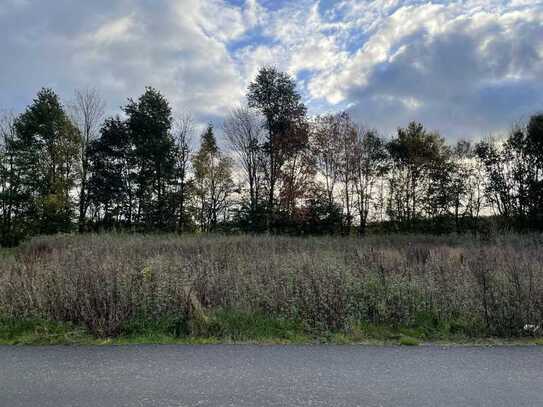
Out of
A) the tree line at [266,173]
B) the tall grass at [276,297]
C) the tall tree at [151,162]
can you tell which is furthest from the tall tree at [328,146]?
the tall grass at [276,297]

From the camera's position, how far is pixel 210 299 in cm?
661

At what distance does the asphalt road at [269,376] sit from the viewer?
3.27 m

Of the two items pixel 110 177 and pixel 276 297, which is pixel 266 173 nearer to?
pixel 110 177

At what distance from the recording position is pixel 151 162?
115 ft

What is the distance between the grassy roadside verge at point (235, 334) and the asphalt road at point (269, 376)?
29 centimetres

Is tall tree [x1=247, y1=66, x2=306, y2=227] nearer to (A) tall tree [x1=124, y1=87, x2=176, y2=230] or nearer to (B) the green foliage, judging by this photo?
(A) tall tree [x1=124, y1=87, x2=176, y2=230]

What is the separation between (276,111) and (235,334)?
31161mm

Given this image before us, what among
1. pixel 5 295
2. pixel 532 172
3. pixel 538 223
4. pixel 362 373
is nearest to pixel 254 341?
pixel 362 373

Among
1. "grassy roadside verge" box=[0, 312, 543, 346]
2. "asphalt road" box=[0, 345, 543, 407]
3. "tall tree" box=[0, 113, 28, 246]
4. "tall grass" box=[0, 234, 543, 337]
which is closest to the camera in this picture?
"asphalt road" box=[0, 345, 543, 407]

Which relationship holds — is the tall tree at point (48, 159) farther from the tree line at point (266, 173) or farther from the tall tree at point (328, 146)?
the tall tree at point (328, 146)

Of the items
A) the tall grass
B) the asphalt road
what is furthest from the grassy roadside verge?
the asphalt road

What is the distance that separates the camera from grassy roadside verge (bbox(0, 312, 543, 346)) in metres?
5.00

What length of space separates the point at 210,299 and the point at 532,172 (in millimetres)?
33453

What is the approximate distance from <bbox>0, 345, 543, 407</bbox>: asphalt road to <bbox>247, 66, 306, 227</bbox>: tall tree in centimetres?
2910
